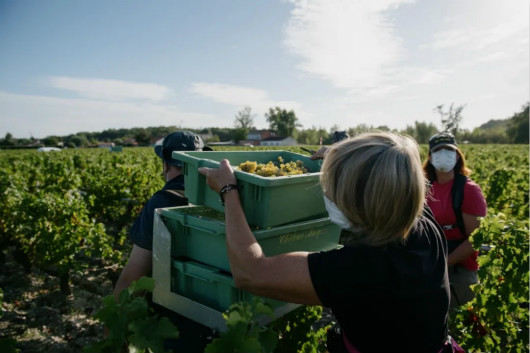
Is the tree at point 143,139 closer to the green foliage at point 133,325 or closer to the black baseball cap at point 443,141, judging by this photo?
the black baseball cap at point 443,141

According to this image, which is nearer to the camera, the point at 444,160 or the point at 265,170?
the point at 265,170

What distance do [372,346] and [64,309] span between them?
14.4 ft

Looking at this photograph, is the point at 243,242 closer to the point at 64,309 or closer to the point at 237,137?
the point at 64,309

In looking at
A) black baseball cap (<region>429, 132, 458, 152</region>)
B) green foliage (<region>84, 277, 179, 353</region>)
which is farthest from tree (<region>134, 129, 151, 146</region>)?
green foliage (<region>84, 277, 179, 353</region>)

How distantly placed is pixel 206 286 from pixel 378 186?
1.02m

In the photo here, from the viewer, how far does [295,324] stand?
279cm

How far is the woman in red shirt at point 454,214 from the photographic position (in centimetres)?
326

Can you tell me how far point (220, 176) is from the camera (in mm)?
1731

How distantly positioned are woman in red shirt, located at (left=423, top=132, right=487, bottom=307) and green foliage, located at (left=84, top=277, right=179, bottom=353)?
2.79m

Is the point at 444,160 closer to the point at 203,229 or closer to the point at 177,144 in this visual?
the point at 177,144

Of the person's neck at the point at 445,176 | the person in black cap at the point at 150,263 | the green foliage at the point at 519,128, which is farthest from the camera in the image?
the green foliage at the point at 519,128

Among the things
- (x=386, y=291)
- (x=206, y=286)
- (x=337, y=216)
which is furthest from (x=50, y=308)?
(x=386, y=291)

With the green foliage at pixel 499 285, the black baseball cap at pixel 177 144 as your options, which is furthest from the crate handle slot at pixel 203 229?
the green foliage at pixel 499 285

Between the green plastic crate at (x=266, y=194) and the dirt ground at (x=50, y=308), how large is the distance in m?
2.94
